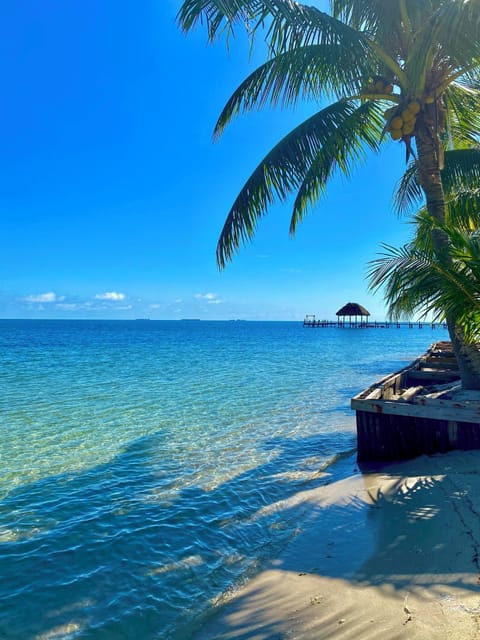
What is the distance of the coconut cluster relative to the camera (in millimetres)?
7020

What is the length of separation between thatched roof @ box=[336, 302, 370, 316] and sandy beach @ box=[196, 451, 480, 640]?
247 feet

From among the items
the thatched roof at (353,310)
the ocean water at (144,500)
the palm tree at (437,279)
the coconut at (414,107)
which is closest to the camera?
the ocean water at (144,500)

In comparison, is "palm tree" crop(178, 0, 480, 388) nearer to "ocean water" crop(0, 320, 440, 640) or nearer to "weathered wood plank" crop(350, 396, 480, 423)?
"weathered wood plank" crop(350, 396, 480, 423)

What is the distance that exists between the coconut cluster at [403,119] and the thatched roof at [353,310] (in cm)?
7380

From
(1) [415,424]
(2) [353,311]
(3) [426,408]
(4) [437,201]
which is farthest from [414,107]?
(2) [353,311]

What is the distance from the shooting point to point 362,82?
7.95 m

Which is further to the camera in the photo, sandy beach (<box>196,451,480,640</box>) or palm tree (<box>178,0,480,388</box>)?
palm tree (<box>178,0,480,388</box>)

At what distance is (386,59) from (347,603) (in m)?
8.32

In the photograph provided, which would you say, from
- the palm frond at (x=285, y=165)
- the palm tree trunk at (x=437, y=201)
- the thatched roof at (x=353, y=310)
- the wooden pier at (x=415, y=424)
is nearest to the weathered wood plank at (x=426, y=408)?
the wooden pier at (x=415, y=424)

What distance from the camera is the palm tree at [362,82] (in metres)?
6.31

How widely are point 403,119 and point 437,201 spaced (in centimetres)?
158

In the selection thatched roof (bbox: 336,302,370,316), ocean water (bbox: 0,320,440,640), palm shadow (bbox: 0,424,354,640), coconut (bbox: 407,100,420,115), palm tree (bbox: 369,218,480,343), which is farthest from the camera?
thatched roof (bbox: 336,302,370,316)

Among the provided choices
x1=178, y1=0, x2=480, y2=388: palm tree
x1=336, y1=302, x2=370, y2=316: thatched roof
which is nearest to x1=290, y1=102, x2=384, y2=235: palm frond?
x1=178, y1=0, x2=480, y2=388: palm tree

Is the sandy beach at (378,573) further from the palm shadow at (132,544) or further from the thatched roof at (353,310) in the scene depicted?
the thatched roof at (353,310)
